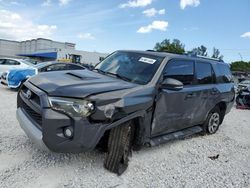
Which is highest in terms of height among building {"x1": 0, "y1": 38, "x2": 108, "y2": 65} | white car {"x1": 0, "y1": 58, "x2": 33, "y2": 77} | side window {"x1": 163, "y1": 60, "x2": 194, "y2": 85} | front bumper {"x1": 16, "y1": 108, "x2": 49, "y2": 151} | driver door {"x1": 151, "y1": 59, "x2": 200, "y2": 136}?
side window {"x1": 163, "y1": 60, "x2": 194, "y2": 85}

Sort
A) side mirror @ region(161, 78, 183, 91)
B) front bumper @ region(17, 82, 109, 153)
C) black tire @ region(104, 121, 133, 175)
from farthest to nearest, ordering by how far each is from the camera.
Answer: side mirror @ region(161, 78, 183, 91)
black tire @ region(104, 121, 133, 175)
front bumper @ region(17, 82, 109, 153)

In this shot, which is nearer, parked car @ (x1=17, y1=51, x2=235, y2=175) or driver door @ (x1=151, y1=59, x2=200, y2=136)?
parked car @ (x1=17, y1=51, x2=235, y2=175)

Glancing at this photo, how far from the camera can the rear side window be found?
680 centimetres

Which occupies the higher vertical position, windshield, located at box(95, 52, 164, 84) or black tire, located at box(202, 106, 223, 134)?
windshield, located at box(95, 52, 164, 84)

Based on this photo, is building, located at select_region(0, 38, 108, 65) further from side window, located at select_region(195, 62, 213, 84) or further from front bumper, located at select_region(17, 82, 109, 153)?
front bumper, located at select_region(17, 82, 109, 153)

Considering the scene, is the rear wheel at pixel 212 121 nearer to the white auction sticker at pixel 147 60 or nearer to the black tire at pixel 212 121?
the black tire at pixel 212 121

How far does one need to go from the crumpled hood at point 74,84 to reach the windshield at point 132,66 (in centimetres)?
28

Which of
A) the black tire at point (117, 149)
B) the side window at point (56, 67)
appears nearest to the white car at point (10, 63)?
the side window at point (56, 67)

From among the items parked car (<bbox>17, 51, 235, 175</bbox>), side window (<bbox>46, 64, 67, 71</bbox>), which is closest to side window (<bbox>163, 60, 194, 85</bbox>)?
parked car (<bbox>17, 51, 235, 175</bbox>)

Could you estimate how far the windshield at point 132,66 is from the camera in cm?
466

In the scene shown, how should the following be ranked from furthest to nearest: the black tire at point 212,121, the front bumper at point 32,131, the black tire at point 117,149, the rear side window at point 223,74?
the rear side window at point 223,74 → the black tire at point 212,121 → the black tire at point 117,149 → the front bumper at point 32,131

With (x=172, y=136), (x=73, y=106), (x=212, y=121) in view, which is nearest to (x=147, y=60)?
(x=172, y=136)

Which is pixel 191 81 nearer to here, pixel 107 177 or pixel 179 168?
pixel 179 168

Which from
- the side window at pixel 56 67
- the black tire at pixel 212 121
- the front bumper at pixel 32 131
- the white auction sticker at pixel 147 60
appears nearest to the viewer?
the front bumper at pixel 32 131
